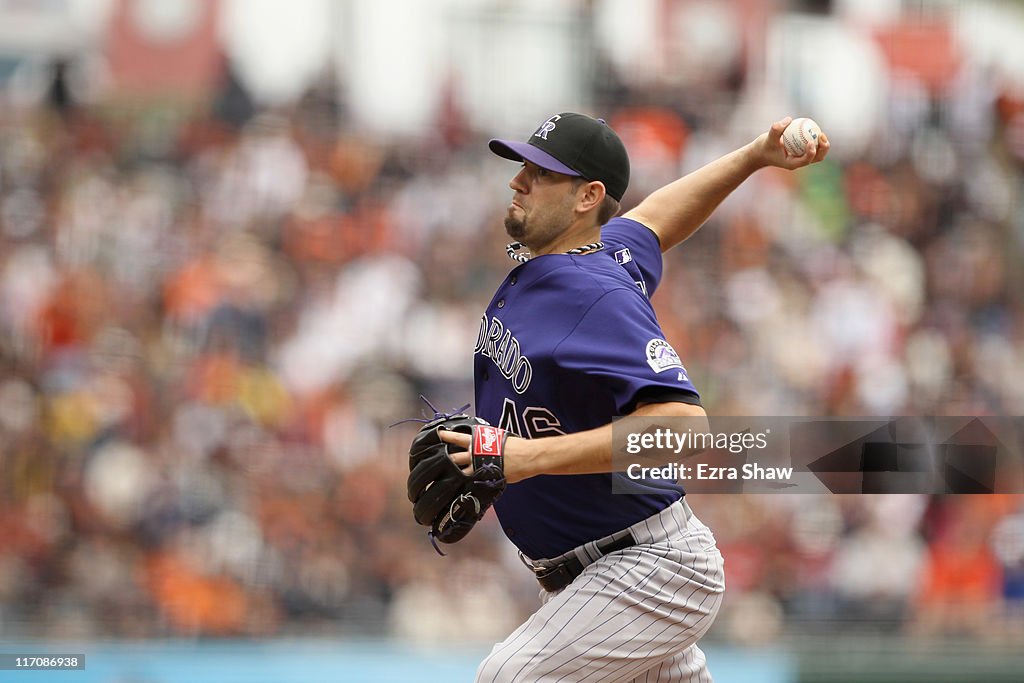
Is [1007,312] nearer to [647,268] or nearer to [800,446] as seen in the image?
[800,446]

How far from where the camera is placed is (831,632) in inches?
262

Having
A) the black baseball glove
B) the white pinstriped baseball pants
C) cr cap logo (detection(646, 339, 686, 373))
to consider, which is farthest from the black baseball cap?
the white pinstriped baseball pants

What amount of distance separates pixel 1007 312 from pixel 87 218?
18.4 feet

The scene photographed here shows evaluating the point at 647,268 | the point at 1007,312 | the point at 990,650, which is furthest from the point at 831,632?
the point at 647,268

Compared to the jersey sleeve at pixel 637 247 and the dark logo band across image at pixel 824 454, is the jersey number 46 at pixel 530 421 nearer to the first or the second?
the dark logo band across image at pixel 824 454

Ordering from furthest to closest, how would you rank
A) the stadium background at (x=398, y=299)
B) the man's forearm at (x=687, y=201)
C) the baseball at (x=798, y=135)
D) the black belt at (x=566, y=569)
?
the stadium background at (x=398, y=299), the man's forearm at (x=687, y=201), the baseball at (x=798, y=135), the black belt at (x=566, y=569)

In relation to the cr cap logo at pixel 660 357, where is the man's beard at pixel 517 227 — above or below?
above

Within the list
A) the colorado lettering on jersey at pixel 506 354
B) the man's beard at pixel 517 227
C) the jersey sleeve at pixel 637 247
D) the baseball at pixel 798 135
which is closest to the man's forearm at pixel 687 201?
the jersey sleeve at pixel 637 247

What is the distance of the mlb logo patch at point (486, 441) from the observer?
2.76m

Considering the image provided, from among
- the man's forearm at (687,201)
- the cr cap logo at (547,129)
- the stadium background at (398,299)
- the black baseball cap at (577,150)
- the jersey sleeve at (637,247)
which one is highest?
the cr cap logo at (547,129)

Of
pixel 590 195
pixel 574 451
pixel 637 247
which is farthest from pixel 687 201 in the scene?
pixel 574 451

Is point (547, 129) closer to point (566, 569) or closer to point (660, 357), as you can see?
point (660, 357)

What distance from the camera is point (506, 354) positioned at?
301 cm

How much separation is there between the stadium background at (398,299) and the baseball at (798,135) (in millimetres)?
3087
